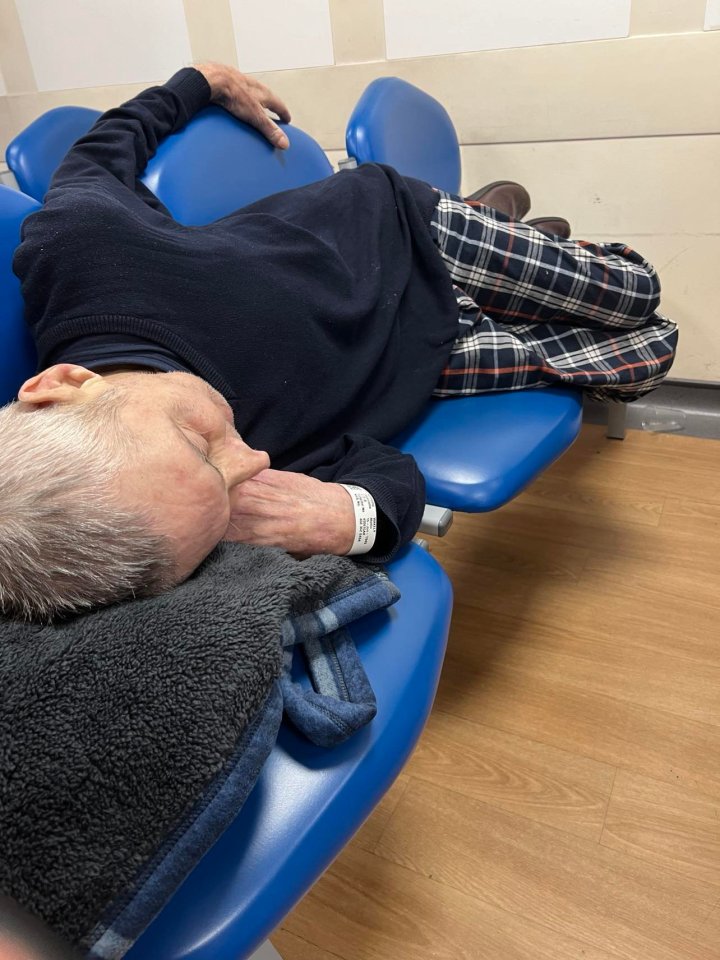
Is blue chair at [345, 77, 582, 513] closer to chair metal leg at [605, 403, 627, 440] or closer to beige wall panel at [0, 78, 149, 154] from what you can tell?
chair metal leg at [605, 403, 627, 440]

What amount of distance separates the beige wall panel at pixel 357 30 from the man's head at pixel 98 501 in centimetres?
157

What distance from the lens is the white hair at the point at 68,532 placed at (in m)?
0.53

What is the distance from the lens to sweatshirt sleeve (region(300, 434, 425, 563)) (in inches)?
31.3

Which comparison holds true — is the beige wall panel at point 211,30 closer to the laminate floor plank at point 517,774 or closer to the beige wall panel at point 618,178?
the beige wall panel at point 618,178

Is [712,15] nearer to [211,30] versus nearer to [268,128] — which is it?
[268,128]

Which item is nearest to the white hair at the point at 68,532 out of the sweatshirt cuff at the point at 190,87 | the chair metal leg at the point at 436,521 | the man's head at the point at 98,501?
the man's head at the point at 98,501

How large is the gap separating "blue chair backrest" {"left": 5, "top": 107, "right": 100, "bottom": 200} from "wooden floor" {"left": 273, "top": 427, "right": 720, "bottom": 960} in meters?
1.16

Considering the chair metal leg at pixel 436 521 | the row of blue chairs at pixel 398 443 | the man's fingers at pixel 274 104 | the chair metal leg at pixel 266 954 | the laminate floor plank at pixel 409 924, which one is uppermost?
the man's fingers at pixel 274 104

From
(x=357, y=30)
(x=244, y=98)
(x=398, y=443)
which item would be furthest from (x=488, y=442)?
(x=357, y=30)

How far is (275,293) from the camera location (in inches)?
36.9

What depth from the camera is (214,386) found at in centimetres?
85

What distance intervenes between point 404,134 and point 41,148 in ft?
2.46

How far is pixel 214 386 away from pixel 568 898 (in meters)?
0.85

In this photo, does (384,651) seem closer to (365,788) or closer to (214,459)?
(365,788)
